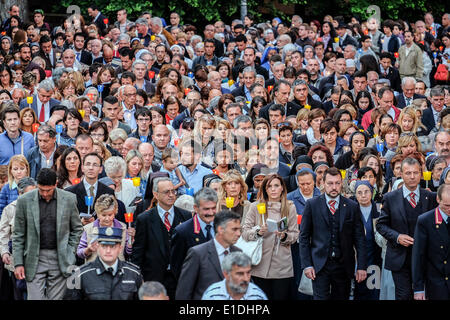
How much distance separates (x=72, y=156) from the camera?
11461 mm

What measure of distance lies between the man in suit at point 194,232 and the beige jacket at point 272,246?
2.97 feet

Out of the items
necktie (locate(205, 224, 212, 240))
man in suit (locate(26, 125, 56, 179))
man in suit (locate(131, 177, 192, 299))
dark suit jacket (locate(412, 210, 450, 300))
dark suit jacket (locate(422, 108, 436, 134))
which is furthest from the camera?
dark suit jacket (locate(422, 108, 436, 134))

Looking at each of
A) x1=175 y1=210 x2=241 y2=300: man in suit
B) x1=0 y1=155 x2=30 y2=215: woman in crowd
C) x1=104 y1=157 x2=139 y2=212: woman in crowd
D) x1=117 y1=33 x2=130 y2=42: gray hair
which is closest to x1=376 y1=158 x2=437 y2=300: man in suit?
x1=175 y1=210 x2=241 y2=300: man in suit

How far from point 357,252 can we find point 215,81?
7767mm

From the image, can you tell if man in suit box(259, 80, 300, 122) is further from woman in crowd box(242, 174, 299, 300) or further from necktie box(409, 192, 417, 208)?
necktie box(409, 192, 417, 208)

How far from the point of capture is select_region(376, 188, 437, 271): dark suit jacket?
10258 millimetres

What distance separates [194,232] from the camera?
9.40 metres

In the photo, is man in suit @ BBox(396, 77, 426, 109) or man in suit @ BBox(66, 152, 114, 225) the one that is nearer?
man in suit @ BBox(66, 152, 114, 225)

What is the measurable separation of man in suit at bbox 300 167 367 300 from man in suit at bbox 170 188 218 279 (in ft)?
4.35

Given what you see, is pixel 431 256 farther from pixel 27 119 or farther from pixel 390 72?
pixel 390 72

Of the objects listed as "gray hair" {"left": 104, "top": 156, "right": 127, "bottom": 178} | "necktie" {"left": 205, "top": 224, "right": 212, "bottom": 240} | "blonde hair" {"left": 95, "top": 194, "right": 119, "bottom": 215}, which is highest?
"gray hair" {"left": 104, "top": 156, "right": 127, "bottom": 178}

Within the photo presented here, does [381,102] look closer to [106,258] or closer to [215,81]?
[215,81]

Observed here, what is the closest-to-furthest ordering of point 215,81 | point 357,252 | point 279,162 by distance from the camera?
point 357,252 < point 279,162 < point 215,81

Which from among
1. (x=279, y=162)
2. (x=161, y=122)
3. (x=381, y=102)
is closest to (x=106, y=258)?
(x=279, y=162)
